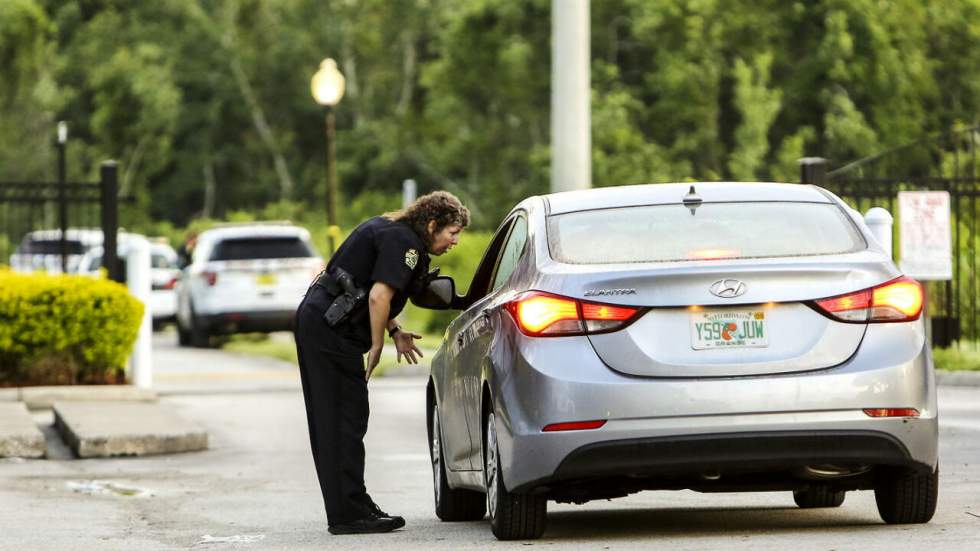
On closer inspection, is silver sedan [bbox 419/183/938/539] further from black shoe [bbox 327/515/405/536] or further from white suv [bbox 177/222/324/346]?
white suv [bbox 177/222/324/346]

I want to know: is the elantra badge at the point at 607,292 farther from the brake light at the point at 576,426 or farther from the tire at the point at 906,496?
the tire at the point at 906,496

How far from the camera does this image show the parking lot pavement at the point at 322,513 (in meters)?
8.86

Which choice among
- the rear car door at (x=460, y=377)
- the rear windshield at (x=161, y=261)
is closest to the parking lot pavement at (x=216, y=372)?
the rear windshield at (x=161, y=261)

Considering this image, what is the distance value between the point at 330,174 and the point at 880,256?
2367 cm

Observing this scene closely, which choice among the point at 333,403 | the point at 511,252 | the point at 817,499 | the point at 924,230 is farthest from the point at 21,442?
the point at 924,230

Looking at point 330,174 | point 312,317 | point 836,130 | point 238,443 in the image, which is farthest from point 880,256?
point 836,130

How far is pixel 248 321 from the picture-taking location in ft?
103

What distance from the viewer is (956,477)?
1160 centimetres

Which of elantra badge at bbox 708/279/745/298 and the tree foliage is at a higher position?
the tree foliage

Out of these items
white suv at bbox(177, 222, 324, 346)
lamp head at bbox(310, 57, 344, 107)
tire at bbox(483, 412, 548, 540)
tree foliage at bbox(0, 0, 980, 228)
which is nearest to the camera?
tire at bbox(483, 412, 548, 540)

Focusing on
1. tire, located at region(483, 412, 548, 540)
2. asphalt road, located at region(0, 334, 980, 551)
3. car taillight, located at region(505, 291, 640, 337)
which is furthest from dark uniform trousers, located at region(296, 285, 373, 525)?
car taillight, located at region(505, 291, 640, 337)

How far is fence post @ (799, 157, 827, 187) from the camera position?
21.3 meters

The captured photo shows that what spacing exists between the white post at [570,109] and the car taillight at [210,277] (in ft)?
34.8

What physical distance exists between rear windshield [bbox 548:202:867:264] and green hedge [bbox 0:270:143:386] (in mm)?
10776
